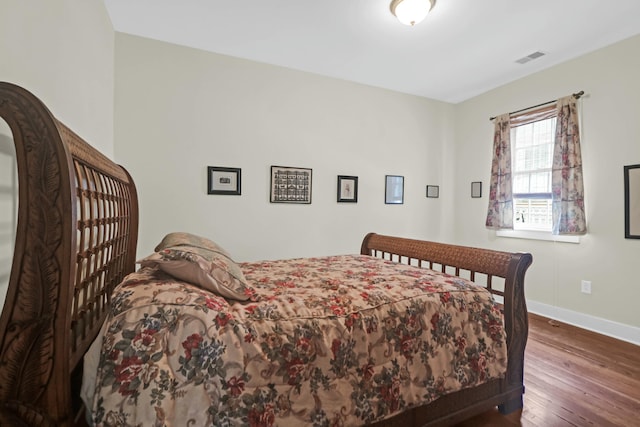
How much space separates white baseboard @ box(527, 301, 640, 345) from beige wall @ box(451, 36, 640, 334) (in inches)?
0.4

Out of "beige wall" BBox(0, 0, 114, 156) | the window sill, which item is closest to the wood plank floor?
the window sill

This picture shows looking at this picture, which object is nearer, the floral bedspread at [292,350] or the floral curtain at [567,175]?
the floral bedspread at [292,350]

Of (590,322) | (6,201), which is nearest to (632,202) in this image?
(590,322)

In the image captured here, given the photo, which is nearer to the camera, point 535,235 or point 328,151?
point 535,235

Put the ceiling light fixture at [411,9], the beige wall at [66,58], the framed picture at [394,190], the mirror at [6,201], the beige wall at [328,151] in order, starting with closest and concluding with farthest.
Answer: the mirror at [6,201], the beige wall at [66,58], the ceiling light fixture at [411,9], the beige wall at [328,151], the framed picture at [394,190]

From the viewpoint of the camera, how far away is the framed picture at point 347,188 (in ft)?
12.6

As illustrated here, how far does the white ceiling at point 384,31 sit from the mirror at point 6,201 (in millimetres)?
1946

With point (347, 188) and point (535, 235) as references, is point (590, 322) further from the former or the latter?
point (347, 188)

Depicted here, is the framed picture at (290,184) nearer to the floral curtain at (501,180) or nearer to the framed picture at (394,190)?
the framed picture at (394,190)

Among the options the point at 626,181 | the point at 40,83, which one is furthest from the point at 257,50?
the point at 626,181

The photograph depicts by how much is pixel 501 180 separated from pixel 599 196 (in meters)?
0.97

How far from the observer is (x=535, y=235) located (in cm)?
355

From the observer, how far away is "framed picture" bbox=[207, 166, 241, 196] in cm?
318

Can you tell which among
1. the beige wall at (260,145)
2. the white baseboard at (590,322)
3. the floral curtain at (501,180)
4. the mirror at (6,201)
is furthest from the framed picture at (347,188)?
the mirror at (6,201)
